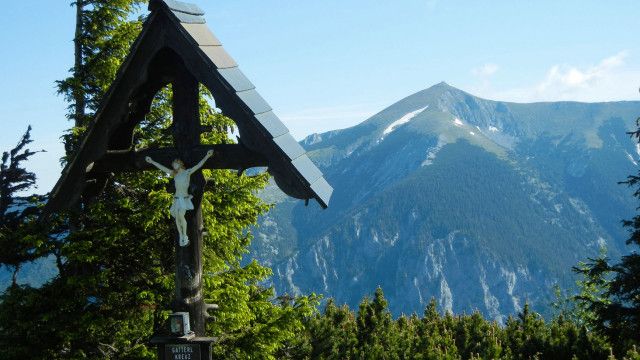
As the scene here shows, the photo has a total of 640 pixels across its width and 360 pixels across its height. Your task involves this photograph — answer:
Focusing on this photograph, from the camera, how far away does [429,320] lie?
24.5 m

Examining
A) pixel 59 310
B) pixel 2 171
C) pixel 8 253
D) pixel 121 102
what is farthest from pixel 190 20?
pixel 2 171

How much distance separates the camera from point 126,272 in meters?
13.3

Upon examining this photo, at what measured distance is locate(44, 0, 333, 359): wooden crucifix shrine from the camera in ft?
18.4

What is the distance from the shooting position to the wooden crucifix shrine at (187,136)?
18.4ft

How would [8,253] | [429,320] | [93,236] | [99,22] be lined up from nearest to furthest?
[93,236] → [8,253] → [99,22] → [429,320]

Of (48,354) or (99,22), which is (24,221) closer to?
(48,354)

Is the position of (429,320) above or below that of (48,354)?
below

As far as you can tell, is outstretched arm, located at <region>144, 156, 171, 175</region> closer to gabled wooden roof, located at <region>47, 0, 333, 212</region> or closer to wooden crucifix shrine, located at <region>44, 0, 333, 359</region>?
wooden crucifix shrine, located at <region>44, 0, 333, 359</region>

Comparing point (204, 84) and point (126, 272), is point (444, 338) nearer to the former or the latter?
point (126, 272)

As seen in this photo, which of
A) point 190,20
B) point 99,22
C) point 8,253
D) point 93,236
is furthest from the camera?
point 99,22

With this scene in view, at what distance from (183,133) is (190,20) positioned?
1.07 m

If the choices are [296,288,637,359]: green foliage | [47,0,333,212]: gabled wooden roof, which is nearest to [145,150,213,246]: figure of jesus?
[47,0,333,212]: gabled wooden roof

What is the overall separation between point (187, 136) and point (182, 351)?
6.59ft

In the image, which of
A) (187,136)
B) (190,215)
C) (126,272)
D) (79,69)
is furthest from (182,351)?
(79,69)
